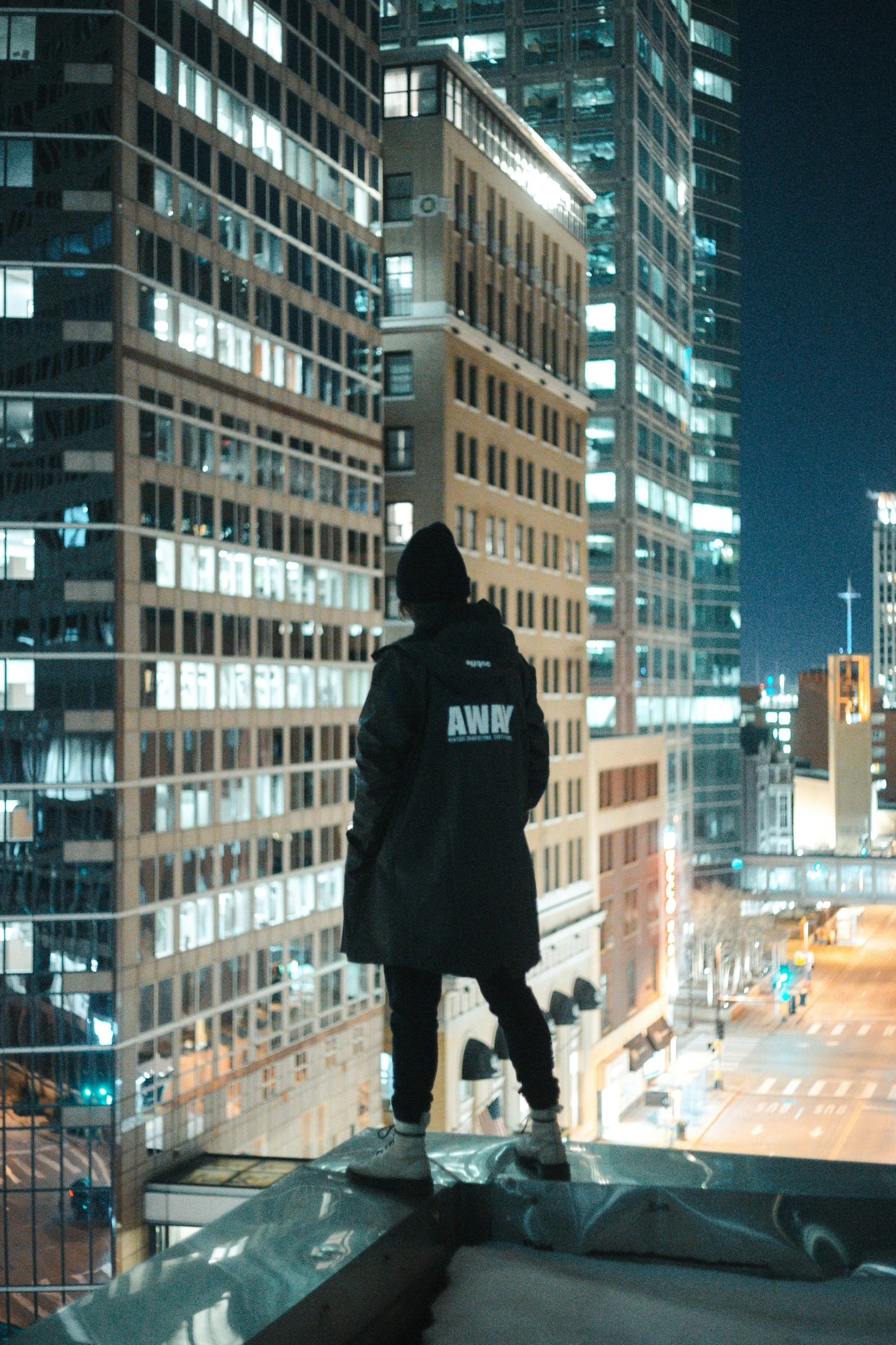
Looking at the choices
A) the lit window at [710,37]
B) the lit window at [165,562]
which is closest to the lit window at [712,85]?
the lit window at [710,37]

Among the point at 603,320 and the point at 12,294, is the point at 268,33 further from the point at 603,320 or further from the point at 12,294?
the point at 603,320

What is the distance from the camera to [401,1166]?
19.0ft

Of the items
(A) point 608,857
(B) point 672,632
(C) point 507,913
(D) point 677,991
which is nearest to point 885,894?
(A) point 608,857

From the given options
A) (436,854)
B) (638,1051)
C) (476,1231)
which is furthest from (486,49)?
(476,1231)

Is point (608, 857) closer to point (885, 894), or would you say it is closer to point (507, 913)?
point (885, 894)

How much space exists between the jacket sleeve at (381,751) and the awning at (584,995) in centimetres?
6372

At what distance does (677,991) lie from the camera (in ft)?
323

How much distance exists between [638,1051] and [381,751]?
73.6 m

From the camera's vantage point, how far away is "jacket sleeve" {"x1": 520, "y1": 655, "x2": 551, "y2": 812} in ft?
21.1

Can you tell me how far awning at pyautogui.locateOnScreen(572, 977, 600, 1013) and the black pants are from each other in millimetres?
63192

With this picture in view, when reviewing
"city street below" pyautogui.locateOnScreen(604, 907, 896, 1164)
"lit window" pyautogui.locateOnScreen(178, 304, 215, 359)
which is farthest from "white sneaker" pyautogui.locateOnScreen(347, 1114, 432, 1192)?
"city street below" pyautogui.locateOnScreen(604, 907, 896, 1164)

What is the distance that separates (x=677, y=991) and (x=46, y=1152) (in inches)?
2411

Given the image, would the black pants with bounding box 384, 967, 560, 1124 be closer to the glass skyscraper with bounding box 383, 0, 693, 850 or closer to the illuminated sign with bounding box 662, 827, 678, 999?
the illuminated sign with bounding box 662, 827, 678, 999

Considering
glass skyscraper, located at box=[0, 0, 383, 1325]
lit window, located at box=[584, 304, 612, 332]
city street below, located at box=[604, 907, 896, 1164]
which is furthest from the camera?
lit window, located at box=[584, 304, 612, 332]
